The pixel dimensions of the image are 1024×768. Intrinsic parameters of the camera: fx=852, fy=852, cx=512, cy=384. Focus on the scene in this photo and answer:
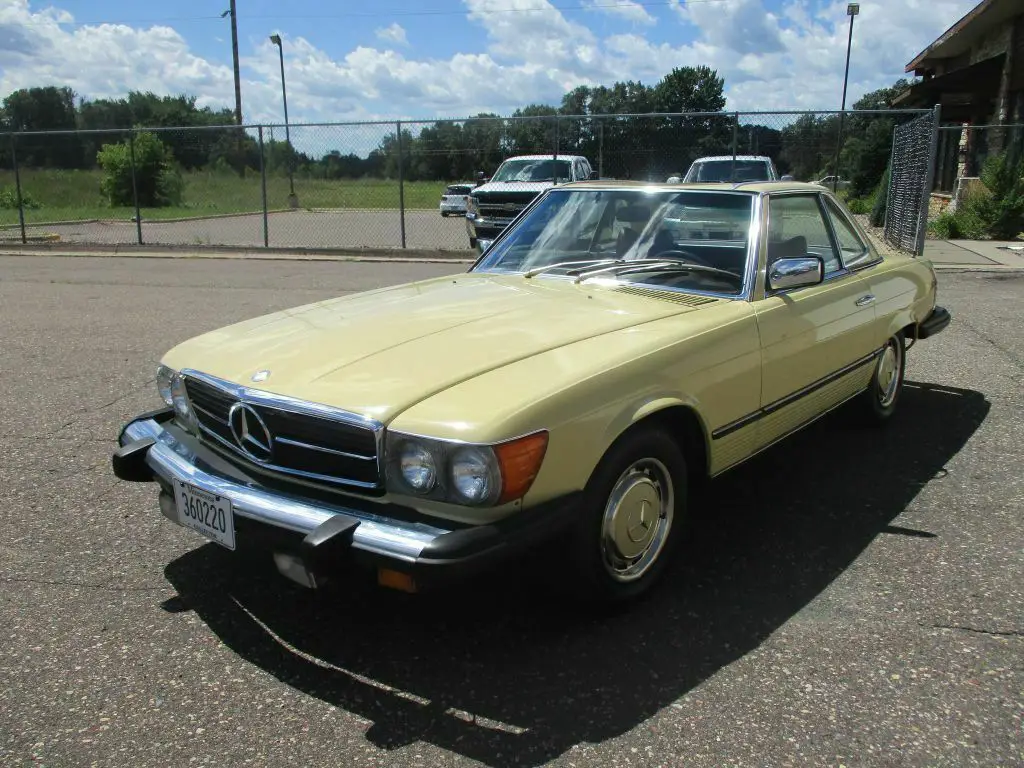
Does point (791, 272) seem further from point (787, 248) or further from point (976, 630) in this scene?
point (976, 630)

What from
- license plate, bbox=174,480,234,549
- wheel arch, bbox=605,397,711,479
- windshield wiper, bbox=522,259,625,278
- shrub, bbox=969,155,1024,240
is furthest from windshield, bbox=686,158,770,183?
license plate, bbox=174,480,234,549

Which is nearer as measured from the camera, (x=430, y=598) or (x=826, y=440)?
(x=430, y=598)

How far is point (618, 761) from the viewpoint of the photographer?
233cm

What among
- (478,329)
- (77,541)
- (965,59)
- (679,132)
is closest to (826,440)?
(478,329)

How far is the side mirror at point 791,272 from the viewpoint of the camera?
12.3 feet

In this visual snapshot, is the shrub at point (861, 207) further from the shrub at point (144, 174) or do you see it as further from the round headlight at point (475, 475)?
the round headlight at point (475, 475)

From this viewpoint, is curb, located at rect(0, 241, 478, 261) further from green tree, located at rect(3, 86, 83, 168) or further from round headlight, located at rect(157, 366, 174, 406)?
green tree, located at rect(3, 86, 83, 168)

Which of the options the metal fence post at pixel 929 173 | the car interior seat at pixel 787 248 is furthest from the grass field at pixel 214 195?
the car interior seat at pixel 787 248

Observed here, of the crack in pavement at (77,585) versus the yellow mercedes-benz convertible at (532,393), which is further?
the crack in pavement at (77,585)

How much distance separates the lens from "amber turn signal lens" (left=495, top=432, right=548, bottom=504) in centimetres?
245

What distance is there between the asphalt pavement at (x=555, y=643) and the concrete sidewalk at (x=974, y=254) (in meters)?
9.54

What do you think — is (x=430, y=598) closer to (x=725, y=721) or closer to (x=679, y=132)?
(x=725, y=721)

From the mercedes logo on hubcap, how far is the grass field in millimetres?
15147

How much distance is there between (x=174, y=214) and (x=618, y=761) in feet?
92.6
